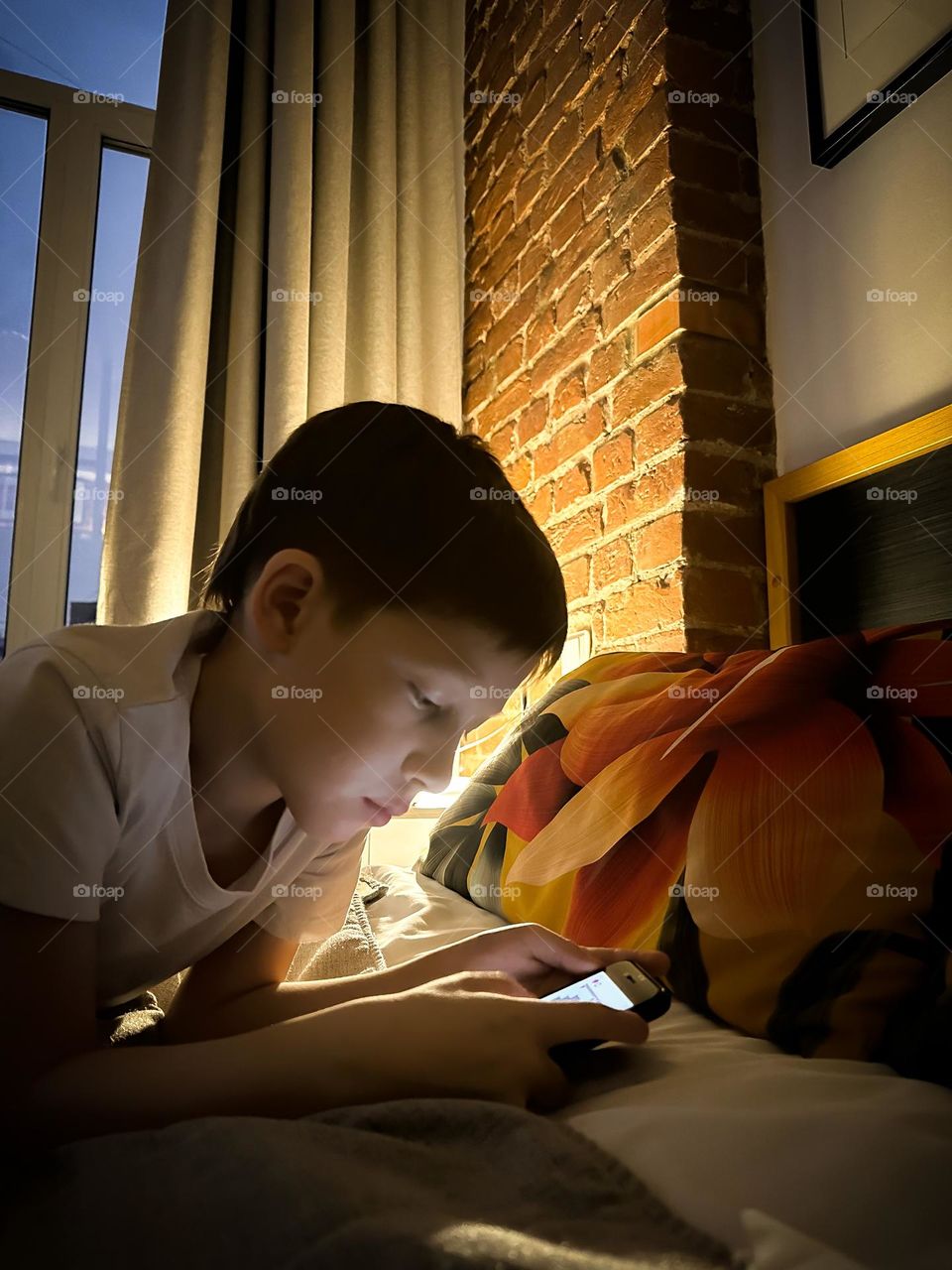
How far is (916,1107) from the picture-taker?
1.28 ft

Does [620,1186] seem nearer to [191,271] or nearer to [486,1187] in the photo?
[486,1187]

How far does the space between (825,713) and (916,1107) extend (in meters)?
0.28

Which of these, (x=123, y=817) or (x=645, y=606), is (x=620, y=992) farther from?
(x=645, y=606)

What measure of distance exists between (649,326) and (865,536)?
1.73ft

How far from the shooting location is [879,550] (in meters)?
1.07

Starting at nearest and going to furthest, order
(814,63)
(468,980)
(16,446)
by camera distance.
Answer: (468,980) → (814,63) → (16,446)

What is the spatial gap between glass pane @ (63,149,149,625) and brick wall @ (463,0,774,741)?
3.65 feet

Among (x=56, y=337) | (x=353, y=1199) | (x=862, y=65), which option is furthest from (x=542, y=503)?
(x=353, y=1199)

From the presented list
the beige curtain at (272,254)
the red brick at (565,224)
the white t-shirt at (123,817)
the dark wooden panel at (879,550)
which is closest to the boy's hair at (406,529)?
the white t-shirt at (123,817)

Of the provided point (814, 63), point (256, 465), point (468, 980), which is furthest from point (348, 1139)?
point (256, 465)

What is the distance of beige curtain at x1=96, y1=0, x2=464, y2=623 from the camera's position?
6.21 feet

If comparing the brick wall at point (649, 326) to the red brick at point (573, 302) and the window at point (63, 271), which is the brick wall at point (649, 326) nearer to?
the red brick at point (573, 302)

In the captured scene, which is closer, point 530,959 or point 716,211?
point 530,959

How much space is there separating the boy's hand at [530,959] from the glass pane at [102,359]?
1707 millimetres
